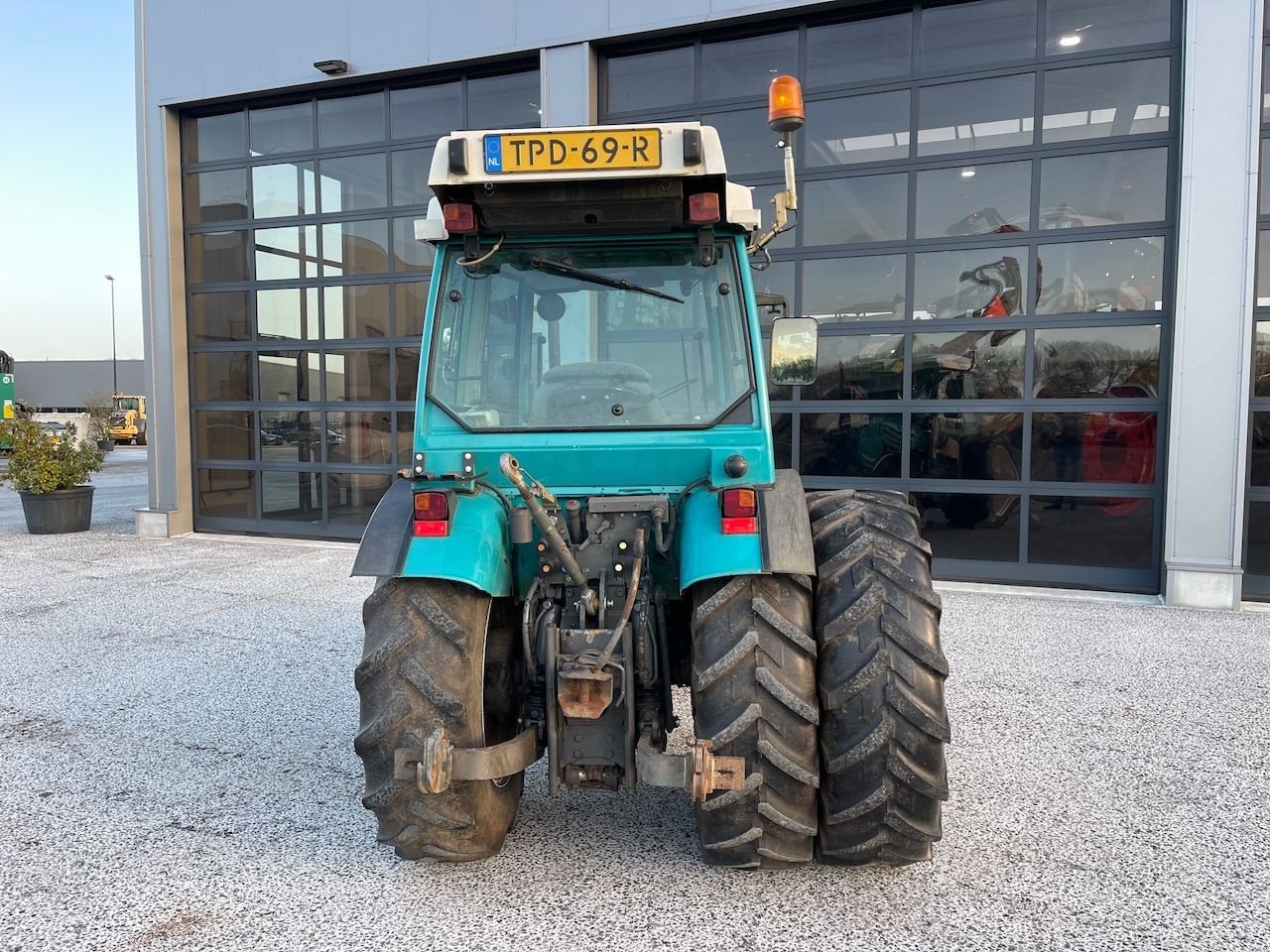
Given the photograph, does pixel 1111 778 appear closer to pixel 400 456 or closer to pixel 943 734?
pixel 943 734

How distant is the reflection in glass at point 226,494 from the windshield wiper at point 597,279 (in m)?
9.39

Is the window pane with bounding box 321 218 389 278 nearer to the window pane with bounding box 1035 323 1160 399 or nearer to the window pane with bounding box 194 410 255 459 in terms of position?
the window pane with bounding box 194 410 255 459

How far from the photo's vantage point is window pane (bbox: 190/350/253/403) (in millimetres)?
11352

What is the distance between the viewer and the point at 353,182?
10695 millimetres

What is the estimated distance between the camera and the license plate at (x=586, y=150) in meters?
2.92

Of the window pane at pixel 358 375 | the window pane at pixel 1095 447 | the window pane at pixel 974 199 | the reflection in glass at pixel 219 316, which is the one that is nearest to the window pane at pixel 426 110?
the window pane at pixel 358 375

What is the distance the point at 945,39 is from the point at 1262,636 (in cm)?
598

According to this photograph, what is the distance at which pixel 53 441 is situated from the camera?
37.7ft

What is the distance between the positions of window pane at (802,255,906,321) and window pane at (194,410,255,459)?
7475mm

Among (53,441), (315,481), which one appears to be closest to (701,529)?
(315,481)

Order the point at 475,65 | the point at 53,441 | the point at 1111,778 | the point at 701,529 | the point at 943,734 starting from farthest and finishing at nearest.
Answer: the point at 53,441
the point at 475,65
the point at 1111,778
the point at 701,529
the point at 943,734

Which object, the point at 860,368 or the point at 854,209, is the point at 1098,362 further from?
the point at 854,209

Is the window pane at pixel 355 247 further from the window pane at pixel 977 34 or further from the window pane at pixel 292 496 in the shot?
the window pane at pixel 977 34

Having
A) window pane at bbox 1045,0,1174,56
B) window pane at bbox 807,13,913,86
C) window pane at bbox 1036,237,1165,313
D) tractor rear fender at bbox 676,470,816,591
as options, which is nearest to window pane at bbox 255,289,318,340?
window pane at bbox 807,13,913,86
